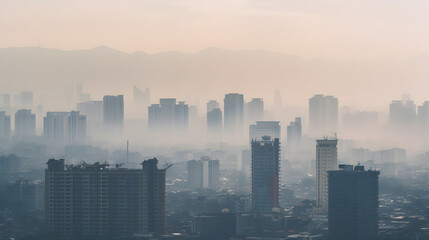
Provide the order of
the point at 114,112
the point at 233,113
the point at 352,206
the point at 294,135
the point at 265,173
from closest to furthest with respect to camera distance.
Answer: the point at 352,206, the point at 265,173, the point at 294,135, the point at 114,112, the point at 233,113

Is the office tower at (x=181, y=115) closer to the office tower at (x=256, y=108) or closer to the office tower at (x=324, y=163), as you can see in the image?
the office tower at (x=256, y=108)

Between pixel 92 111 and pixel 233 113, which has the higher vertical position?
pixel 92 111

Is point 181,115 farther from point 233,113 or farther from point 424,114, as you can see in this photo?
point 424,114

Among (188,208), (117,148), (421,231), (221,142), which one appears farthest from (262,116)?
(421,231)

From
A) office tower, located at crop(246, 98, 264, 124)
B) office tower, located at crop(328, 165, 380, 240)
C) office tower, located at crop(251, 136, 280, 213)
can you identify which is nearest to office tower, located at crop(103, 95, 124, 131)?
office tower, located at crop(246, 98, 264, 124)

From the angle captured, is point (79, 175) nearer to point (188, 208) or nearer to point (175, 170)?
point (188, 208)

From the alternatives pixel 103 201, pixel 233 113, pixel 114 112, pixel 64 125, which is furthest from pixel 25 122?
pixel 103 201
